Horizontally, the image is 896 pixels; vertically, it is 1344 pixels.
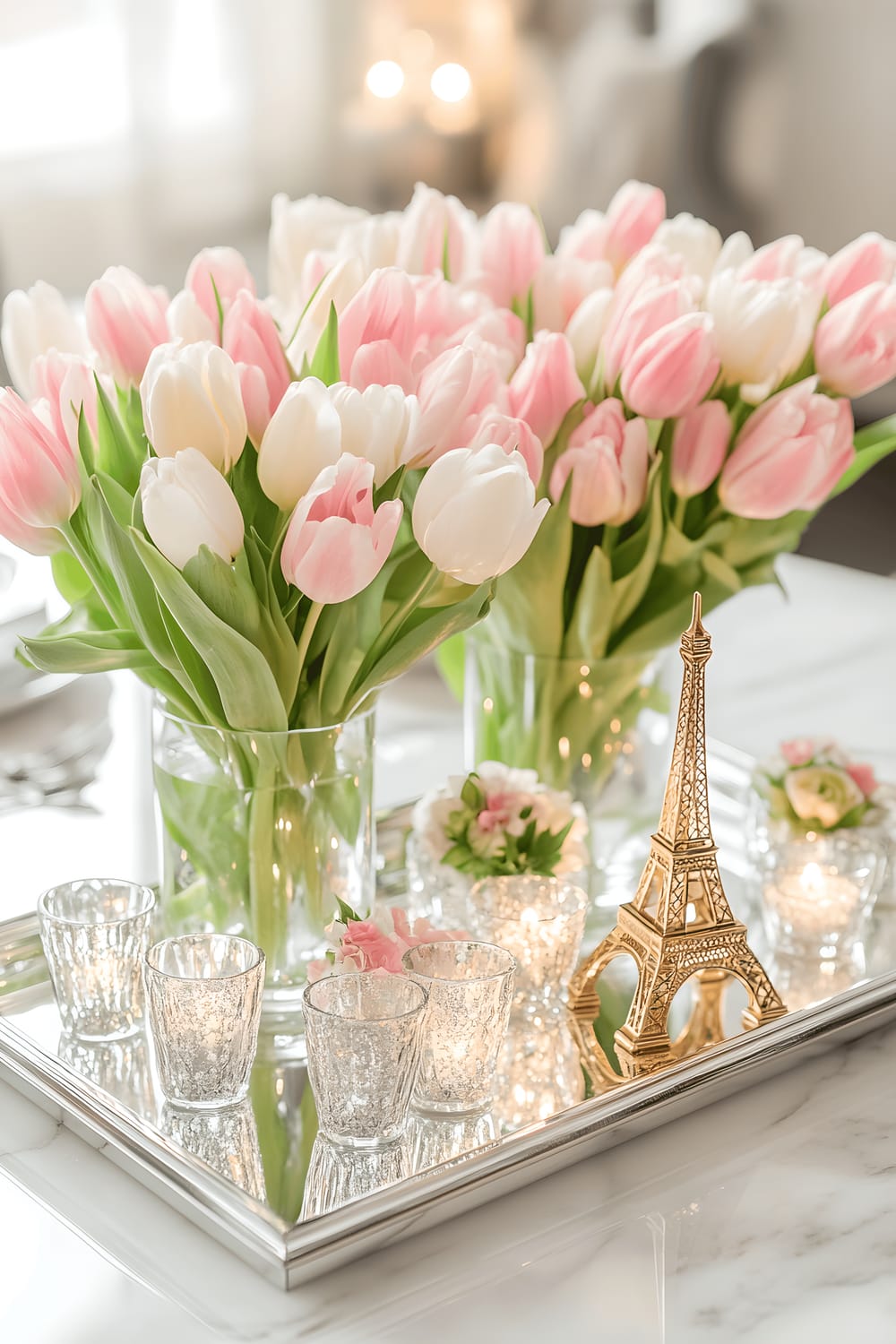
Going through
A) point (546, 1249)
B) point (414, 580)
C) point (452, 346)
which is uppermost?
point (452, 346)

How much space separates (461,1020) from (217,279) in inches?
13.9

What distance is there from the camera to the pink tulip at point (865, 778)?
83 centimetres

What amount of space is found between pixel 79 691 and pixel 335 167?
8.95ft

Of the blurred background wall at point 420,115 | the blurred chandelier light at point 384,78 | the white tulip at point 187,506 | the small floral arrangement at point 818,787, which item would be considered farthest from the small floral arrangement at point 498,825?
the blurred chandelier light at point 384,78

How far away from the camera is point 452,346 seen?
0.69 meters

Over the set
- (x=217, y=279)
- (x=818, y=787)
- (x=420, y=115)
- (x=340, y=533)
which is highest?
(x=420, y=115)

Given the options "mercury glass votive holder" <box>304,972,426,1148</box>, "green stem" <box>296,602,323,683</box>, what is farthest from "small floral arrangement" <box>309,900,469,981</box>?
"green stem" <box>296,602,323,683</box>

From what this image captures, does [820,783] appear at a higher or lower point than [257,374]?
lower

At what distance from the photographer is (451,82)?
3.64 metres

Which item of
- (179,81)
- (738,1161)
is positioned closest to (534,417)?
(738,1161)

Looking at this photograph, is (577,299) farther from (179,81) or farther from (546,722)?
(179,81)

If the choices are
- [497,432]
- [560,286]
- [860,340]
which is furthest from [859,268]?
[497,432]

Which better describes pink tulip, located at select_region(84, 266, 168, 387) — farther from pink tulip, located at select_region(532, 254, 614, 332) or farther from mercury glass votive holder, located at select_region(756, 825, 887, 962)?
mercury glass votive holder, located at select_region(756, 825, 887, 962)

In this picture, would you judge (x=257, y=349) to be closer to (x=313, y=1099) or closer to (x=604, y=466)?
(x=604, y=466)
